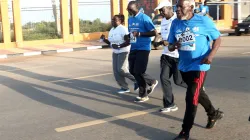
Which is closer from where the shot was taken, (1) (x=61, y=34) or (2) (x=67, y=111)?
(2) (x=67, y=111)

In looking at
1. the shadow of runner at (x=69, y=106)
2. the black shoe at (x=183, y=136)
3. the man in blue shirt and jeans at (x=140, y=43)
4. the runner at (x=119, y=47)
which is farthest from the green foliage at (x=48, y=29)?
the black shoe at (x=183, y=136)

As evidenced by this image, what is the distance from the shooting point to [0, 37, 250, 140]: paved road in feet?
15.8

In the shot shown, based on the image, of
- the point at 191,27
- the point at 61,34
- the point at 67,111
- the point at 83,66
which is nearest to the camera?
the point at 191,27

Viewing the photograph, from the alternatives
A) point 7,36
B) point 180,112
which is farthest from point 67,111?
point 7,36

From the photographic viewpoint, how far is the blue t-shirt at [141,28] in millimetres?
6242

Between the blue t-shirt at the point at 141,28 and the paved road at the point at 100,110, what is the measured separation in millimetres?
1046

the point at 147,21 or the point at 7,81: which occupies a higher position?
the point at 147,21

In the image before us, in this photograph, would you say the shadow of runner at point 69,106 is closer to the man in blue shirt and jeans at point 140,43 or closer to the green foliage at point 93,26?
the man in blue shirt and jeans at point 140,43

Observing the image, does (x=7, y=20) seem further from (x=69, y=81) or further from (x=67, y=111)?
(x=67, y=111)

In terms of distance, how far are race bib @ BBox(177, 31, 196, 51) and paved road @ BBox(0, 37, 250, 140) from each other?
1.16m

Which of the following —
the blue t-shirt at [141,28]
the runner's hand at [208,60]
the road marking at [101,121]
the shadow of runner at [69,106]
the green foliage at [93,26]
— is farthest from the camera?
the green foliage at [93,26]

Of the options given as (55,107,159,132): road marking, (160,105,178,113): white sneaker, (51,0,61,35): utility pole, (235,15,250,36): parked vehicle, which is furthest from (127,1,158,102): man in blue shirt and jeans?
(235,15,250,36): parked vehicle

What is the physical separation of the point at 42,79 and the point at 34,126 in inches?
171

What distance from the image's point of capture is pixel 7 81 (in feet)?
31.0
